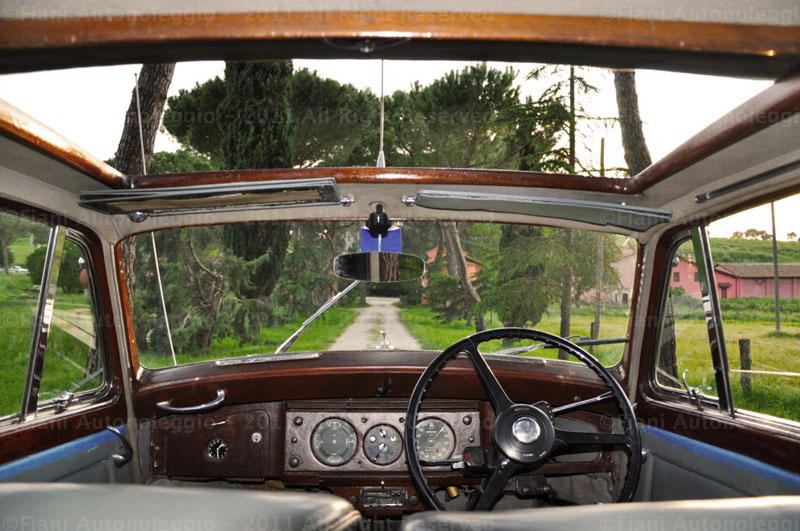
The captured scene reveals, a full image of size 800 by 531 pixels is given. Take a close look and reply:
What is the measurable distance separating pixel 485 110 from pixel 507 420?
9.60m

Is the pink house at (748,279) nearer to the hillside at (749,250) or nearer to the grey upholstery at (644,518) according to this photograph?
the hillside at (749,250)

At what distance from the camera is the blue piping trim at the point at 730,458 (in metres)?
1.87

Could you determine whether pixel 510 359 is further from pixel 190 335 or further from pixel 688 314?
pixel 190 335

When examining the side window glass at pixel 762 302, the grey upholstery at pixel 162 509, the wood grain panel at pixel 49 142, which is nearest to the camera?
the grey upholstery at pixel 162 509

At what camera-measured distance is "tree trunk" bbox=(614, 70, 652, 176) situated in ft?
23.5

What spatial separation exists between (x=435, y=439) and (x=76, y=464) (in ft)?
4.98

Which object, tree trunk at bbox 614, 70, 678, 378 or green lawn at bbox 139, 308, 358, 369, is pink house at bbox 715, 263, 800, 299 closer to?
green lawn at bbox 139, 308, 358, 369

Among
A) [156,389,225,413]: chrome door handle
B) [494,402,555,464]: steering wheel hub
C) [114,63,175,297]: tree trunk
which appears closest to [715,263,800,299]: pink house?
[494,402,555,464]: steering wheel hub

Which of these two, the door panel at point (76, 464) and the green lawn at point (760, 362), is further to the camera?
the green lawn at point (760, 362)

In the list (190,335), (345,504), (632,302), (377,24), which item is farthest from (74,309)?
(190,335)

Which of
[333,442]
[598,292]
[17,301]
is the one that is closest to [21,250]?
[17,301]

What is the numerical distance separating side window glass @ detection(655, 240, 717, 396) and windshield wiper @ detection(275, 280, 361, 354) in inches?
56.5

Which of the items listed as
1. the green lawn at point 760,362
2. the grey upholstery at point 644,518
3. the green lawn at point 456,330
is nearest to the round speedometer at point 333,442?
the green lawn at point 456,330

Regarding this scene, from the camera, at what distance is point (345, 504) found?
1050 mm
